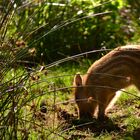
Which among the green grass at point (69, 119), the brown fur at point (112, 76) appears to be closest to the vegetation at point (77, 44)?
the green grass at point (69, 119)

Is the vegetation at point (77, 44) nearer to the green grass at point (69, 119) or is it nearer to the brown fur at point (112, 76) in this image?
the green grass at point (69, 119)

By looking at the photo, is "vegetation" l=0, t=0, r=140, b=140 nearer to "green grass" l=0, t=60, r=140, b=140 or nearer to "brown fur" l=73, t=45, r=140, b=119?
"green grass" l=0, t=60, r=140, b=140

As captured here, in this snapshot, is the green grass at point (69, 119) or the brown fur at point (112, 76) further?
the brown fur at point (112, 76)

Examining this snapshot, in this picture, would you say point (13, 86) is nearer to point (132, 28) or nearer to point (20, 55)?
point (20, 55)

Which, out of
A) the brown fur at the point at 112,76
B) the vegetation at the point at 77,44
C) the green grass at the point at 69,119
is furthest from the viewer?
the brown fur at the point at 112,76

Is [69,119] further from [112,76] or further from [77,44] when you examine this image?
[77,44]

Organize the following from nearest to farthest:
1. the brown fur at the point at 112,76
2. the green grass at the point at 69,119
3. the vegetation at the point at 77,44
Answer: the green grass at the point at 69,119 < the vegetation at the point at 77,44 < the brown fur at the point at 112,76

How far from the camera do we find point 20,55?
16.1 feet

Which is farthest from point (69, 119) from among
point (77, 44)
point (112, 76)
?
point (77, 44)

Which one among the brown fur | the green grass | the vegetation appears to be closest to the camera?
the green grass

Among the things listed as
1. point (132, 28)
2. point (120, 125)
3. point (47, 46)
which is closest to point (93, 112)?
point (120, 125)

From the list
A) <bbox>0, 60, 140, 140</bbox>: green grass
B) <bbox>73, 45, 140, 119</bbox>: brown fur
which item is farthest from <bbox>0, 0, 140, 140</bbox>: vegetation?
<bbox>73, 45, 140, 119</bbox>: brown fur

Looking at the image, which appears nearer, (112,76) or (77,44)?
(112,76)

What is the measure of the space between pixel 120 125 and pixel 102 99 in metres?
0.71
